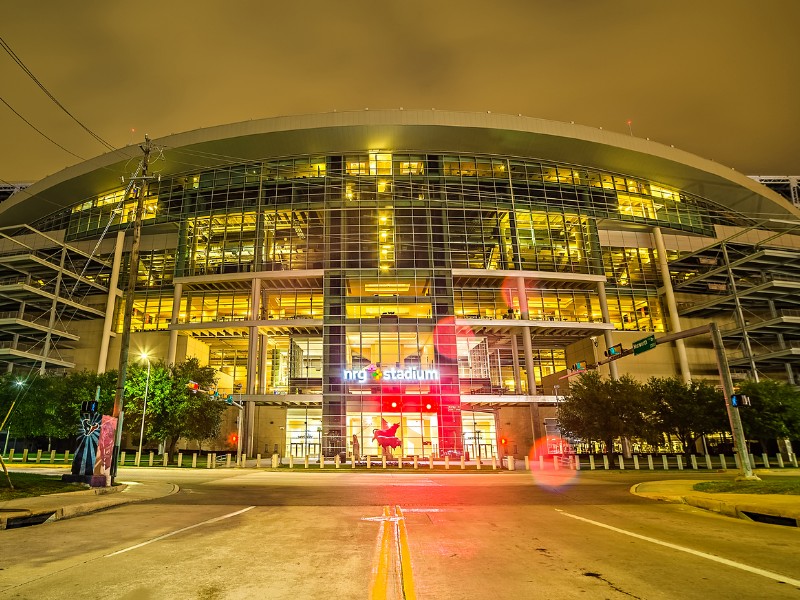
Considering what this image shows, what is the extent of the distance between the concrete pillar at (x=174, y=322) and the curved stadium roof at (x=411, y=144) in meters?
14.2

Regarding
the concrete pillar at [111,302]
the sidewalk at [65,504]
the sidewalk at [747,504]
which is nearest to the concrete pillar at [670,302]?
the sidewalk at [747,504]

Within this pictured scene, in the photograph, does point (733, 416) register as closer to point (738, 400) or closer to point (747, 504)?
point (738, 400)

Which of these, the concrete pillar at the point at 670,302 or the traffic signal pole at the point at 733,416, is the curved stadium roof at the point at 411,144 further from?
the traffic signal pole at the point at 733,416

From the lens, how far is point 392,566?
254 inches

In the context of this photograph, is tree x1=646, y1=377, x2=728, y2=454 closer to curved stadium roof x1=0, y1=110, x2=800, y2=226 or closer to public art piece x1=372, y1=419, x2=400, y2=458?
public art piece x1=372, y1=419, x2=400, y2=458

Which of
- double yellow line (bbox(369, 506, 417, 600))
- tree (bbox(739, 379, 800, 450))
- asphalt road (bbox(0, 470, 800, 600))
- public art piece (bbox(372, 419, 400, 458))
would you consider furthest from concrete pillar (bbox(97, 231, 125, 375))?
tree (bbox(739, 379, 800, 450))

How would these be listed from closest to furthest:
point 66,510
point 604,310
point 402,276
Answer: point 66,510
point 402,276
point 604,310

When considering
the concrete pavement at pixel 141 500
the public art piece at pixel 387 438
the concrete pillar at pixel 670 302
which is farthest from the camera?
the concrete pillar at pixel 670 302

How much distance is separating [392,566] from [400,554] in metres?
0.79

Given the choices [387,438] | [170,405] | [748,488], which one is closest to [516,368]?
[387,438]

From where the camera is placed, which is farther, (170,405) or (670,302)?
(670,302)

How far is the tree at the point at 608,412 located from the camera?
116 ft

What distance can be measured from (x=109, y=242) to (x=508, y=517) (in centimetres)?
6351

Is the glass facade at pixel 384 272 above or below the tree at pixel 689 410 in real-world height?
above
